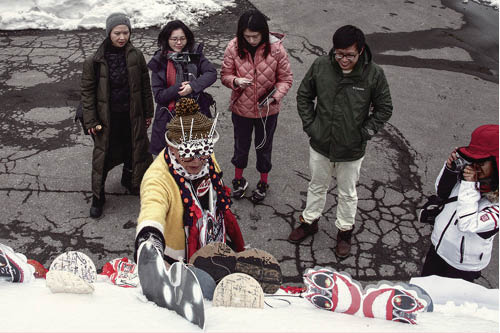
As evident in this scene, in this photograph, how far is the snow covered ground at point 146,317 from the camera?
1.07m

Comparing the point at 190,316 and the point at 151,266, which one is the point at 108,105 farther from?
the point at 190,316

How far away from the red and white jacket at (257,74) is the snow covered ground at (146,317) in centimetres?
283

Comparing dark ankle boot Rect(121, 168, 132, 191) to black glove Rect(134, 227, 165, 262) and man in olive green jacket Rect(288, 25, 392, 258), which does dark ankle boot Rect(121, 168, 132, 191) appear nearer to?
man in olive green jacket Rect(288, 25, 392, 258)

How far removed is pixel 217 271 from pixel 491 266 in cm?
325

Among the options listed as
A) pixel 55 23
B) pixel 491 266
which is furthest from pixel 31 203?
pixel 55 23

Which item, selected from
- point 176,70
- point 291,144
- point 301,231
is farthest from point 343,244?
point 176,70

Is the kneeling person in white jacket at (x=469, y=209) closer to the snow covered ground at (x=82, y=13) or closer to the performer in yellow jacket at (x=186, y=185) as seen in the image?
the performer in yellow jacket at (x=186, y=185)

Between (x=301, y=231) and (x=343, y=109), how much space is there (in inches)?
51.4

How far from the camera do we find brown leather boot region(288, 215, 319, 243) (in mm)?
4070

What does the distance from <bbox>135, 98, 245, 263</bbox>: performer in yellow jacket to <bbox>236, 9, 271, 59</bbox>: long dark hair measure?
5.51ft

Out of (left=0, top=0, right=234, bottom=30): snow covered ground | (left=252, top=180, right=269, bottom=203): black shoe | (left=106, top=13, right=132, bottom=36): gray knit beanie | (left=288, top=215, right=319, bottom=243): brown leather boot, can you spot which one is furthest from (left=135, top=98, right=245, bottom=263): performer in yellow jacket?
(left=0, top=0, right=234, bottom=30): snow covered ground

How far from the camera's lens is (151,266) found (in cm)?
135

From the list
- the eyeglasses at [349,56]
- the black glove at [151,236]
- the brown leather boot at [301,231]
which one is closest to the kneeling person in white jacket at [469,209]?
the eyeglasses at [349,56]

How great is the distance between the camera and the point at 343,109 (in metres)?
3.38
